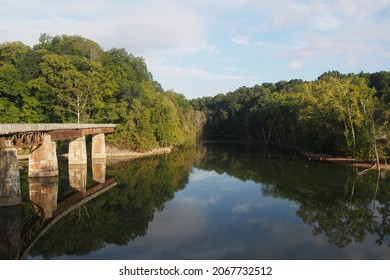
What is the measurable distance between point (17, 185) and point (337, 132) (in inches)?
2024

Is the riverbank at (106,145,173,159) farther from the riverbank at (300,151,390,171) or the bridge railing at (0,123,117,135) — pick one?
the riverbank at (300,151,390,171)

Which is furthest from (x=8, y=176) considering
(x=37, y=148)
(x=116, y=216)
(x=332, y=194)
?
(x=332, y=194)

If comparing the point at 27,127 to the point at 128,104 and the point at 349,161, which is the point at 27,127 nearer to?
the point at 128,104

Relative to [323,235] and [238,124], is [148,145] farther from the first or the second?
[238,124]

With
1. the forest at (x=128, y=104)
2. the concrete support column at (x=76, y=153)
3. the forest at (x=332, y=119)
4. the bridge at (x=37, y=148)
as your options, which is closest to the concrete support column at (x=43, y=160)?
the bridge at (x=37, y=148)

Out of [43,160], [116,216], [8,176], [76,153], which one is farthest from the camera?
[76,153]

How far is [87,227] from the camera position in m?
25.2

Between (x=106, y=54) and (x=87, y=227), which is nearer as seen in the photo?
(x=87, y=227)

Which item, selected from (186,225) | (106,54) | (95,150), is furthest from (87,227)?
(106,54)

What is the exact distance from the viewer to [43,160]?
39.4 meters

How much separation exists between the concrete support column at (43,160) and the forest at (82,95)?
25797 millimetres

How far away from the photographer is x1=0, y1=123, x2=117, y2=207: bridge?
27.3 m

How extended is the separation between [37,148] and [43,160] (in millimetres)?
1828

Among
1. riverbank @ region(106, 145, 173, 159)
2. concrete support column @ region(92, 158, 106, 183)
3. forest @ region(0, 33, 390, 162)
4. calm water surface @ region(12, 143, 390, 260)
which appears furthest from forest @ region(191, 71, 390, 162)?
concrete support column @ region(92, 158, 106, 183)
